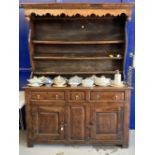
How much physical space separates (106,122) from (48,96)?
0.82m

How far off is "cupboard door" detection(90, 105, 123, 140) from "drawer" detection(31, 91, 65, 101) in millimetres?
442

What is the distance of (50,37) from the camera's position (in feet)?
10.7

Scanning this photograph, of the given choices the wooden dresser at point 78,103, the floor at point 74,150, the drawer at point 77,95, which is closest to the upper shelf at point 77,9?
the wooden dresser at point 78,103

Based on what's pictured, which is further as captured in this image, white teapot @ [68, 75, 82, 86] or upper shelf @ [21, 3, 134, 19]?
white teapot @ [68, 75, 82, 86]

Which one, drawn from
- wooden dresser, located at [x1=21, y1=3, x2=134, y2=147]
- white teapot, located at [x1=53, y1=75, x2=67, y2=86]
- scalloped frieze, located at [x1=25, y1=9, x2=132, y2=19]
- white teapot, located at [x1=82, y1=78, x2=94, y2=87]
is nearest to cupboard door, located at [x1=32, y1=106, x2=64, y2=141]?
wooden dresser, located at [x1=21, y1=3, x2=134, y2=147]

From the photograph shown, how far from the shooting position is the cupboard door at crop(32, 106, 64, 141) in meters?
2.92

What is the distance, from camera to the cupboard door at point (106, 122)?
2.88 meters

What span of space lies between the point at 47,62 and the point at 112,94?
108 cm

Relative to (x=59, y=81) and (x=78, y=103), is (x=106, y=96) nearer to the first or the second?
(x=78, y=103)

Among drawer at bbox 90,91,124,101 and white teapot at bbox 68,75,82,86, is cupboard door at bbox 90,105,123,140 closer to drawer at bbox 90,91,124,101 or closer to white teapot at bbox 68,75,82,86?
drawer at bbox 90,91,124,101

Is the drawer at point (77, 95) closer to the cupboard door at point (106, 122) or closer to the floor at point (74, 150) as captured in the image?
the cupboard door at point (106, 122)

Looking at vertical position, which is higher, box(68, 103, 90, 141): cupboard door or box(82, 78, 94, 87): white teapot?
box(82, 78, 94, 87): white teapot

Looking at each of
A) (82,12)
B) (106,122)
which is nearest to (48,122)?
(106,122)
